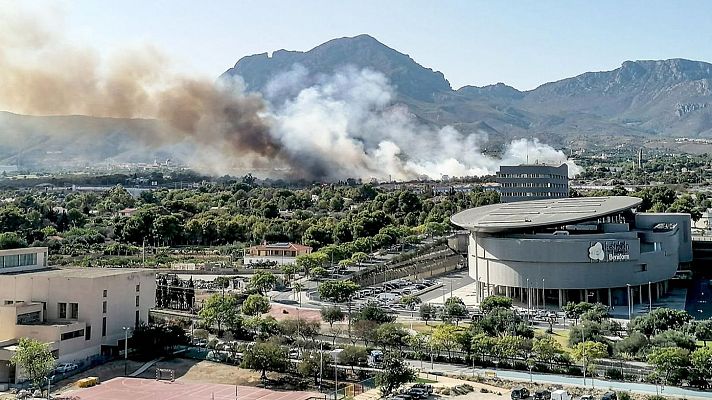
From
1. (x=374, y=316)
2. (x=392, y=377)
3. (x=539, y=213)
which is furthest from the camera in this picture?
(x=539, y=213)

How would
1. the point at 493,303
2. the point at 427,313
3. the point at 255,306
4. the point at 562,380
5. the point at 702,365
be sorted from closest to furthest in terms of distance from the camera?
the point at 702,365 < the point at 562,380 < the point at 427,313 < the point at 255,306 < the point at 493,303

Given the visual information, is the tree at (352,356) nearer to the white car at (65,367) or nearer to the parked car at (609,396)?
the parked car at (609,396)

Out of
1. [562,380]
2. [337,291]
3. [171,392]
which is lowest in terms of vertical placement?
[171,392]

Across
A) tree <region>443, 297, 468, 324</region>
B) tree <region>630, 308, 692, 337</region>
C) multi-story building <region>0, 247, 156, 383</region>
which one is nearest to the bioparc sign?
tree <region>630, 308, 692, 337</region>

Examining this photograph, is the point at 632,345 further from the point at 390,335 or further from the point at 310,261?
the point at 310,261

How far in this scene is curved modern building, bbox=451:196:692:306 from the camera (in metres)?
53.1

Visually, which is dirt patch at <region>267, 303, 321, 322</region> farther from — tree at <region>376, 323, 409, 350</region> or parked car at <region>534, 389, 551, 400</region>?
parked car at <region>534, 389, 551, 400</region>

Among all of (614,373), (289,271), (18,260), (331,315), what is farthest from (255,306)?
(614,373)

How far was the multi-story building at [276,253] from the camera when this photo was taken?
74750mm

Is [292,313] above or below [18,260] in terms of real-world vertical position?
below

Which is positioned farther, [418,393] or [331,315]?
[331,315]

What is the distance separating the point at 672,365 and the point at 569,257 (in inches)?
818

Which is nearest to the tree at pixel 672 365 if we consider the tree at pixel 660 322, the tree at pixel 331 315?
the tree at pixel 660 322

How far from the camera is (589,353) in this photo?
116 ft
